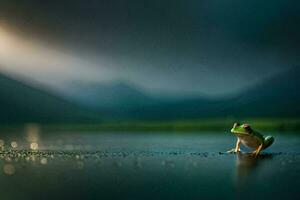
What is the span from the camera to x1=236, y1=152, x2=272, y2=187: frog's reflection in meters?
10.7

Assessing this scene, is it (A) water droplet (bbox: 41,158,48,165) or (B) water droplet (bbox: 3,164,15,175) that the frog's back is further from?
(B) water droplet (bbox: 3,164,15,175)

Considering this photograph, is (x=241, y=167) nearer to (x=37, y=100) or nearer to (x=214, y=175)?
(x=214, y=175)

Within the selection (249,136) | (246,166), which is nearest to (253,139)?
(249,136)

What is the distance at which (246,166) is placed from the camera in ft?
42.5

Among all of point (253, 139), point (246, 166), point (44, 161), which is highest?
point (253, 139)

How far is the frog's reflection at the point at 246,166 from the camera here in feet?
35.2

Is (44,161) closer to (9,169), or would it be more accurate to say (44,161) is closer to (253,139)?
(9,169)

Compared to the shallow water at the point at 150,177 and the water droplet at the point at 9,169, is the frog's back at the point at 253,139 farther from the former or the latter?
the water droplet at the point at 9,169

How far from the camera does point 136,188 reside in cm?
955

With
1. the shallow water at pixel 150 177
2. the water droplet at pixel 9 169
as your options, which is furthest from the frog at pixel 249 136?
the water droplet at pixel 9 169

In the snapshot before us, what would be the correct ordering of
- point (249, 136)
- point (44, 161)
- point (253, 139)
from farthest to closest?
point (253, 139)
point (249, 136)
point (44, 161)

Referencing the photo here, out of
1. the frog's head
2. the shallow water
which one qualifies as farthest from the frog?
the shallow water

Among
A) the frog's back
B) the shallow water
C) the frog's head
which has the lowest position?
the shallow water

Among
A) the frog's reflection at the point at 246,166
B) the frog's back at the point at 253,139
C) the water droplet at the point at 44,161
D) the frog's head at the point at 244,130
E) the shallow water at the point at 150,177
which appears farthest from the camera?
the frog's back at the point at 253,139
